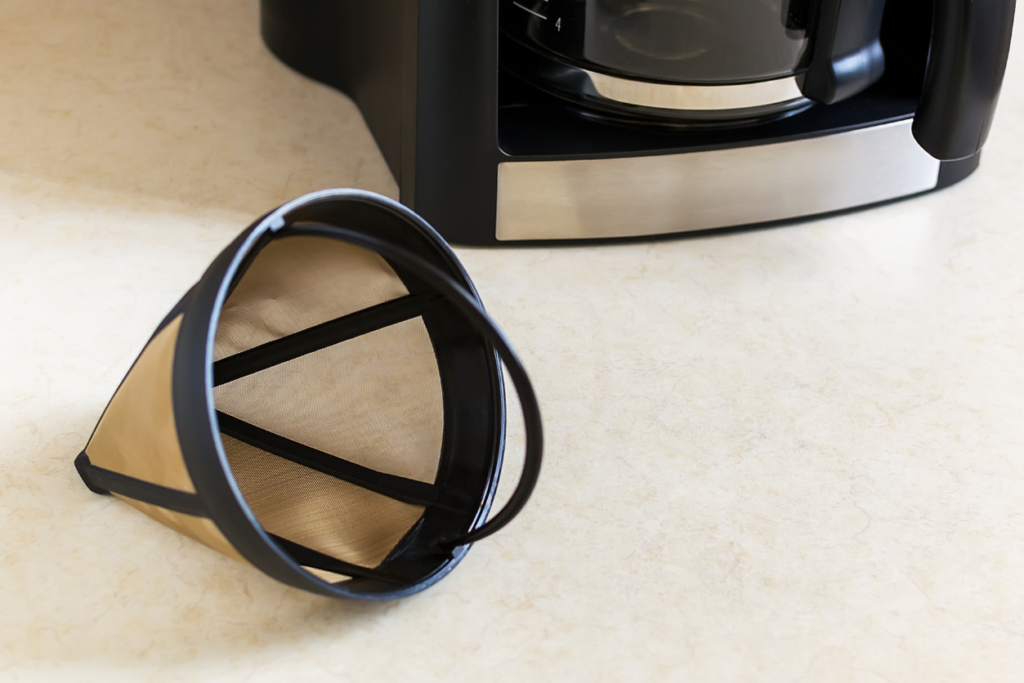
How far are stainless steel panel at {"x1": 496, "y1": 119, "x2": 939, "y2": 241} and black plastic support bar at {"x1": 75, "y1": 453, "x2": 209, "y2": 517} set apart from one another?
0.30 m

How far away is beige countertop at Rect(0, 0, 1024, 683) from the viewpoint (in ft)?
1.50

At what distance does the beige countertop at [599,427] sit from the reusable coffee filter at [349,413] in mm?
25

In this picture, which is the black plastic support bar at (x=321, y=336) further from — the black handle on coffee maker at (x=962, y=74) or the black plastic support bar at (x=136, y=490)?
the black handle on coffee maker at (x=962, y=74)

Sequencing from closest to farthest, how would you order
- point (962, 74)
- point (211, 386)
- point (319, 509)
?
point (211, 386), point (319, 509), point (962, 74)

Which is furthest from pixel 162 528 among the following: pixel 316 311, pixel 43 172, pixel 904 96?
pixel 904 96

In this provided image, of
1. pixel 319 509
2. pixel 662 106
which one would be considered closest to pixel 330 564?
pixel 319 509

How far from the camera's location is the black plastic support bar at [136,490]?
0.41 meters

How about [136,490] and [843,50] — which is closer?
[136,490]

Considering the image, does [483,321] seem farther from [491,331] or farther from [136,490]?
[136,490]

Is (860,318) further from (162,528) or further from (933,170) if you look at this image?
(162,528)

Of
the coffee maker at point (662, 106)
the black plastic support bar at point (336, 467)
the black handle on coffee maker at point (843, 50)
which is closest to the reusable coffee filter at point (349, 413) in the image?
the black plastic support bar at point (336, 467)

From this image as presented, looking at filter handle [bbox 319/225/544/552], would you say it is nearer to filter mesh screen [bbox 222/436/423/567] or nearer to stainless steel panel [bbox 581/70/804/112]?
filter mesh screen [bbox 222/436/423/567]

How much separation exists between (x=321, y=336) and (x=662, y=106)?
0.29 meters

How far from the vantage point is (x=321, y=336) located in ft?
1.67
